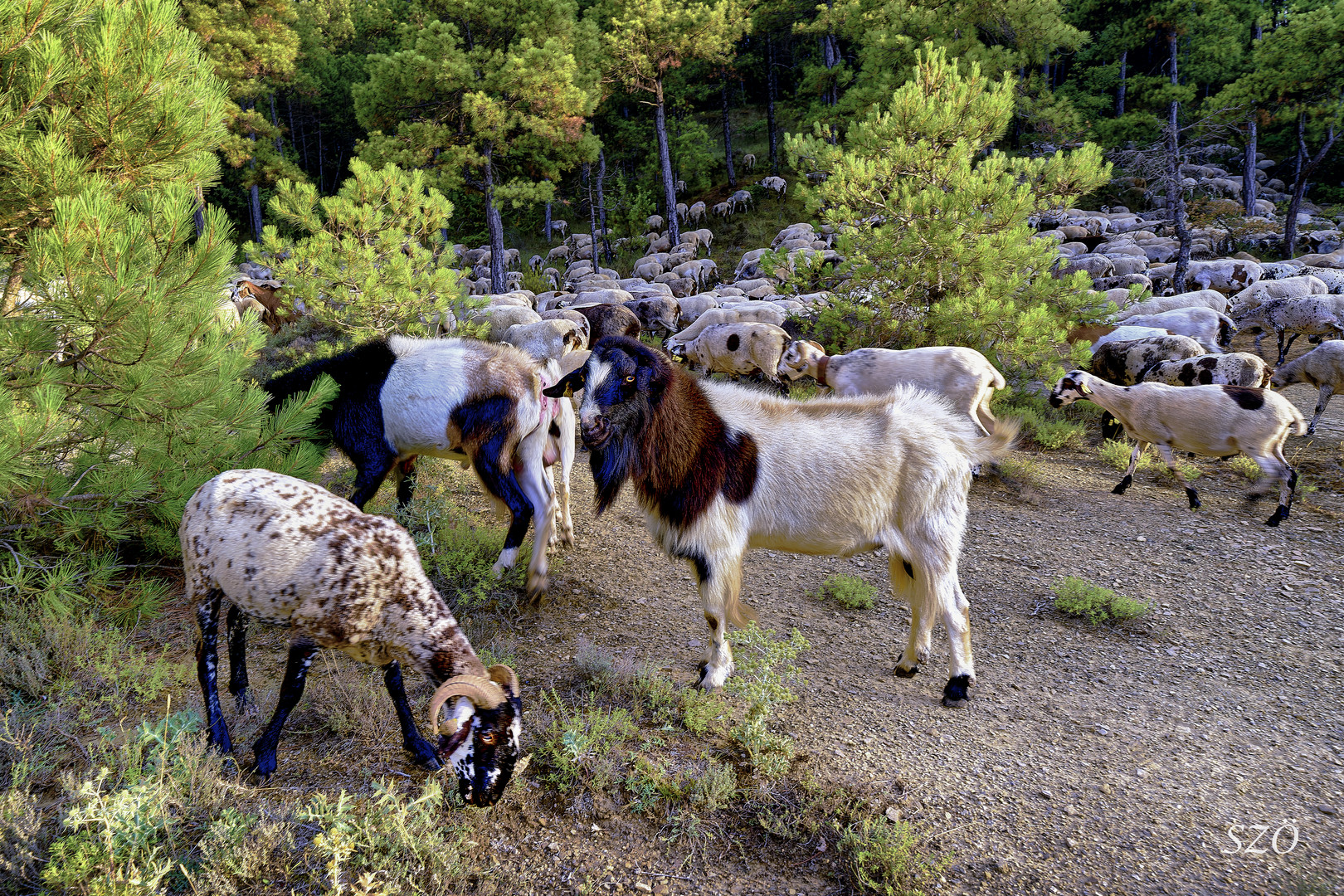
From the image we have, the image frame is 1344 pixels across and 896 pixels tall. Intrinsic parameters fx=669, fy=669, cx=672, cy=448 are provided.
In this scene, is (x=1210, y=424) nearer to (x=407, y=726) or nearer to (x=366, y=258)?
(x=407, y=726)

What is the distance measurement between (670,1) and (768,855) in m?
29.5

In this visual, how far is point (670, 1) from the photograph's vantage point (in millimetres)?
25547

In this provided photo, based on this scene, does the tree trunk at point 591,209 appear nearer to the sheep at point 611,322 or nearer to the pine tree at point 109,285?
→ the sheep at point 611,322

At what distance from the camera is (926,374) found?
24.4 feet

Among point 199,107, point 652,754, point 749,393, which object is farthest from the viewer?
point 749,393

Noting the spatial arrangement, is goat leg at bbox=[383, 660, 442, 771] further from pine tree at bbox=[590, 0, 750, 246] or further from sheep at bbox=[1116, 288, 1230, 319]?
pine tree at bbox=[590, 0, 750, 246]

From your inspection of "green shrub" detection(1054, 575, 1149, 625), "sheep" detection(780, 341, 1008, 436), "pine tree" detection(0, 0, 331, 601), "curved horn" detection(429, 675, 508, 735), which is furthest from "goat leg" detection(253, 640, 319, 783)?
"sheep" detection(780, 341, 1008, 436)

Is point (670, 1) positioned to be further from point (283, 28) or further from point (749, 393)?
point (749, 393)

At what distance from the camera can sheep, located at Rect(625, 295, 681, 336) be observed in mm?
16359

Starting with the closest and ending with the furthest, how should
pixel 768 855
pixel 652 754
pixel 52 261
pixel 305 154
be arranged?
pixel 768 855 → pixel 52 261 → pixel 652 754 → pixel 305 154

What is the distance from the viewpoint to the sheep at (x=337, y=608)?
260 centimetres

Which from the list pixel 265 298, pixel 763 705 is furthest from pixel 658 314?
pixel 763 705

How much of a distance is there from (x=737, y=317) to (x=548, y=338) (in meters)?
4.53

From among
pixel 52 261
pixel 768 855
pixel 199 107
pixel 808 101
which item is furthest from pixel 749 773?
pixel 808 101
